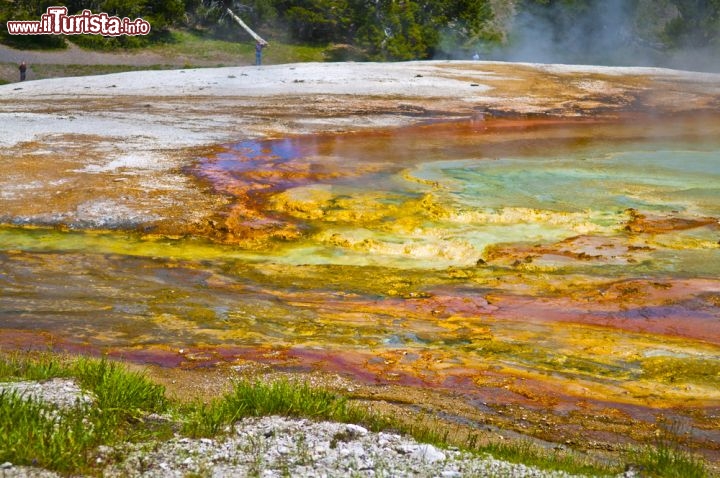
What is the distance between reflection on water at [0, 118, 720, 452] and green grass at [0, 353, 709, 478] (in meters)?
0.93

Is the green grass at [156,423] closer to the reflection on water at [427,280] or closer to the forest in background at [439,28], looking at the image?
the reflection on water at [427,280]

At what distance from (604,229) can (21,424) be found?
614cm

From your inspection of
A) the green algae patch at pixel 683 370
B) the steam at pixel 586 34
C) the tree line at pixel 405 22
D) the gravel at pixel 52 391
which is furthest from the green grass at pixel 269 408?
the steam at pixel 586 34

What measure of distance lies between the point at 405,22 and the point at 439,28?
4.77 feet

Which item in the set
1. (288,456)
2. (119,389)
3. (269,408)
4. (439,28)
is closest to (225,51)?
(439,28)

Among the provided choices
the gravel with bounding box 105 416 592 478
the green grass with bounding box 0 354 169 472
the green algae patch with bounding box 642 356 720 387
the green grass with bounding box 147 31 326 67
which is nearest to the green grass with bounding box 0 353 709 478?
the green grass with bounding box 0 354 169 472

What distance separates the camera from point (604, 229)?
27.6ft

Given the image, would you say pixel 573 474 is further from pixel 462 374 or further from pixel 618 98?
pixel 618 98

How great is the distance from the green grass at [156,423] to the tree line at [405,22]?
23850 mm

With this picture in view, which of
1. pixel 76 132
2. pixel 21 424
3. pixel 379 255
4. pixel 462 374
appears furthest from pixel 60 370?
pixel 76 132

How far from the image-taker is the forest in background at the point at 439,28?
27.8 meters

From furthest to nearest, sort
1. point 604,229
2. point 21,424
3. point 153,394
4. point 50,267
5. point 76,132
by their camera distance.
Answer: point 76,132
point 604,229
point 50,267
point 153,394
point 21,424

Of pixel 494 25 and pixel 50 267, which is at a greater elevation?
pixel 494 25

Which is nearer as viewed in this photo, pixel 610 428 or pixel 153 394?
pixel 153 394
